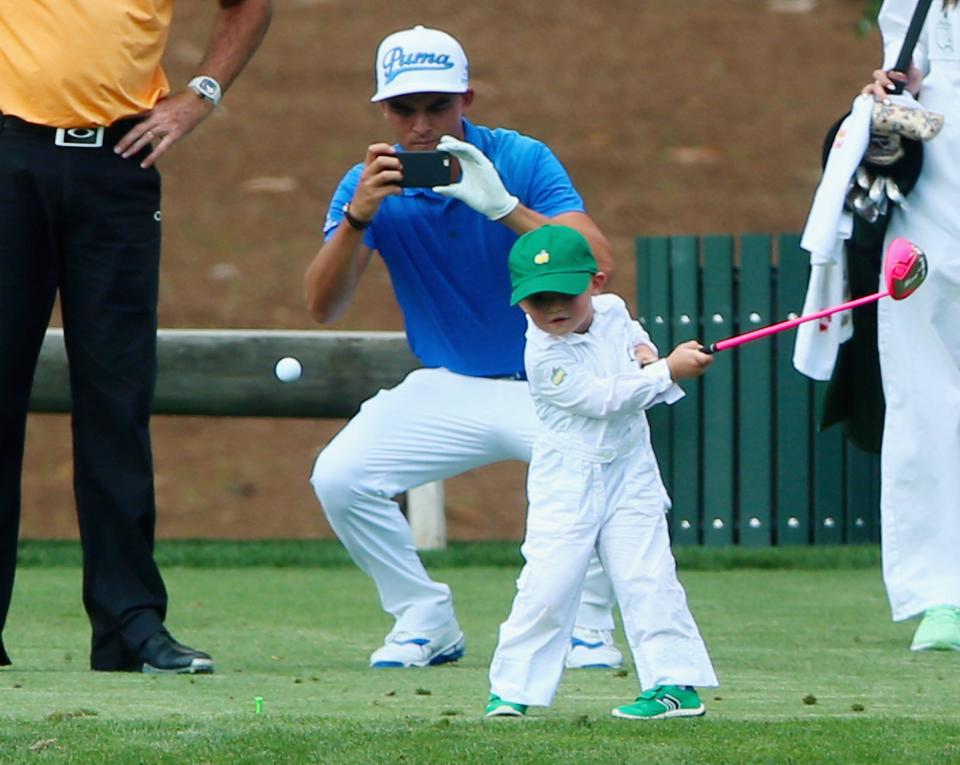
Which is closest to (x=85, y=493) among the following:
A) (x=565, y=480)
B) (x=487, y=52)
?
(x=565, y=480)

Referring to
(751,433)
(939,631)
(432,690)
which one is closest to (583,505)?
(432,690)

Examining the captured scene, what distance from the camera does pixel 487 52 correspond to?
16.2 m

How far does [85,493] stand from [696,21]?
38.5 feet

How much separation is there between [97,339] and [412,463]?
949 mm

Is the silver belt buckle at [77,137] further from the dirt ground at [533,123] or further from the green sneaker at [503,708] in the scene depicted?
the dirt ground at [533,123]

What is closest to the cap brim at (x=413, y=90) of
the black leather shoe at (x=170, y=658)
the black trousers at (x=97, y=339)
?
the black trousers at (x=97, y=339)

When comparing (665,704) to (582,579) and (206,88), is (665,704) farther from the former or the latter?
(206,88)

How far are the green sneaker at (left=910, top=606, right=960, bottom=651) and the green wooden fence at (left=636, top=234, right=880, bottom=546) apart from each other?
2.95 metres

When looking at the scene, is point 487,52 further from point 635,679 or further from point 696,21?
Answer: point 635,679

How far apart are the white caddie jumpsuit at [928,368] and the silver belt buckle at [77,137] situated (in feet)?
6.88

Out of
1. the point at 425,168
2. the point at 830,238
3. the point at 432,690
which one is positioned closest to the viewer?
the point at 432,690

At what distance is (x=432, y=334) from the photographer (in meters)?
6.07

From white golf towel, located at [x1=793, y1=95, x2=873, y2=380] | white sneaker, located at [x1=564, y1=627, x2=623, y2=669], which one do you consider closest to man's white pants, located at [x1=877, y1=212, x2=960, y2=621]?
white golf towel, located at [x1=793, y1=95, x2=873, y2=380]

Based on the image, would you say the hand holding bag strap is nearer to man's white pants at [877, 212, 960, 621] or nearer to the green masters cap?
man's white pants at [877, 212, 960, 621]
